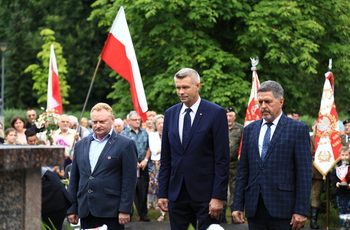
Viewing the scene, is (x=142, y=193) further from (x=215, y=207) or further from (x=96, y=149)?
(x=215, y=207)

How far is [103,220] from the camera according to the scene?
661 centimetres

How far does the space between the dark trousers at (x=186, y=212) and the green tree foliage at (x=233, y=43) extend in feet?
47.2

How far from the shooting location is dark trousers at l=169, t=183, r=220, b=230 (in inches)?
249

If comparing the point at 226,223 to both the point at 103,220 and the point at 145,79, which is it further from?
the point at 145,79

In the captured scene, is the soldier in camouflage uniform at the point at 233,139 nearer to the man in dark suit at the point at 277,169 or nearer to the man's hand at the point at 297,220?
the man in dark suit at the point at 277,169

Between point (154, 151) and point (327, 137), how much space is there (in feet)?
11.6

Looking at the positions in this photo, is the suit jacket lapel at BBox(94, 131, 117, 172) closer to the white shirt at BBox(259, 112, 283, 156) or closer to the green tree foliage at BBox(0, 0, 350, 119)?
the white shirt at BBox(259, 112, 283, 156)

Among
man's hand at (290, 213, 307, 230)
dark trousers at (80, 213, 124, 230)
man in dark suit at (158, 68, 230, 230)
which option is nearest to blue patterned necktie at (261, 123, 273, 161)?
man in dark suit at (158, 68, 230, 230)

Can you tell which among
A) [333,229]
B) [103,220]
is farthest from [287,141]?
[333,229]

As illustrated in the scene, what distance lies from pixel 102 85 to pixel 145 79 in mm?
17637

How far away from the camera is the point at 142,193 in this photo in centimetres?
1338

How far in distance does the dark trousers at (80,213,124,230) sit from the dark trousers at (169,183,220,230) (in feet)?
1.89

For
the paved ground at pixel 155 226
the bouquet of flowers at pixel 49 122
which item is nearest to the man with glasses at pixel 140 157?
the paved ground at pixel 155 226

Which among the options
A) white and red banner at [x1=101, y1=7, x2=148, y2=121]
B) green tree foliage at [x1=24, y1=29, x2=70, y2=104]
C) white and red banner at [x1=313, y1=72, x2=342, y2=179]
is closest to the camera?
white and red banner at [x1=101, y1=7, x2=148, y2=121]
